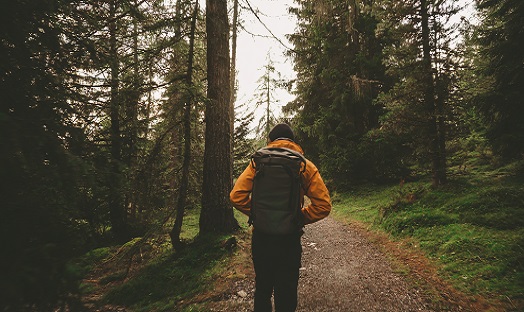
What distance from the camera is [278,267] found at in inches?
117

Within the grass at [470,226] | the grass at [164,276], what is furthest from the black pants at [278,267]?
the grass at [470,226]

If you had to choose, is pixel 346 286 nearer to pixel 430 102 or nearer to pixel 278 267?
pixel 278 267

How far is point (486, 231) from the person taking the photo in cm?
562

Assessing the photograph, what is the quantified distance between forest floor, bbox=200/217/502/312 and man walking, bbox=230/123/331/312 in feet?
4.25

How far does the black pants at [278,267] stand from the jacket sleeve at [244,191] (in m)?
0.40

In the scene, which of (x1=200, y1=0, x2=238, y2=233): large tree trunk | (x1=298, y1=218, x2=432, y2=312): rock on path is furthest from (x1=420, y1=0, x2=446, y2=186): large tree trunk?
(x1=200, y1=0, x2=238, y2=233): large tree trunk

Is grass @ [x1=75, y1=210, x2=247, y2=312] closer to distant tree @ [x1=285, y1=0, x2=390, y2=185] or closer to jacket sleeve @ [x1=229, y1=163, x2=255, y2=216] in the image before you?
jacket sleeve @ [x1=229, y1=163, x2=255, y2=216]

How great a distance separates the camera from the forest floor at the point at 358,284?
13.1 feet

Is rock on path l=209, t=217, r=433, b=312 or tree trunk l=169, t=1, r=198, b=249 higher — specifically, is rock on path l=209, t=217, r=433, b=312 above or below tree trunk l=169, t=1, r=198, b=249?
below

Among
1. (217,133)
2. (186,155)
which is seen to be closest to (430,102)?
(217,133)

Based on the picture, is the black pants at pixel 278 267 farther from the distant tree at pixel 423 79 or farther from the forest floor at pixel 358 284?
the distant tree at pixel 423 79

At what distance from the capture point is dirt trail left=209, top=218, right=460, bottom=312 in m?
4.02

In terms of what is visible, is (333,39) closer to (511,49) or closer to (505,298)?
(511,49)

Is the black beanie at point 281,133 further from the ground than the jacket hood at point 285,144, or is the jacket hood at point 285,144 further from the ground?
the black beanie at point 281,133
